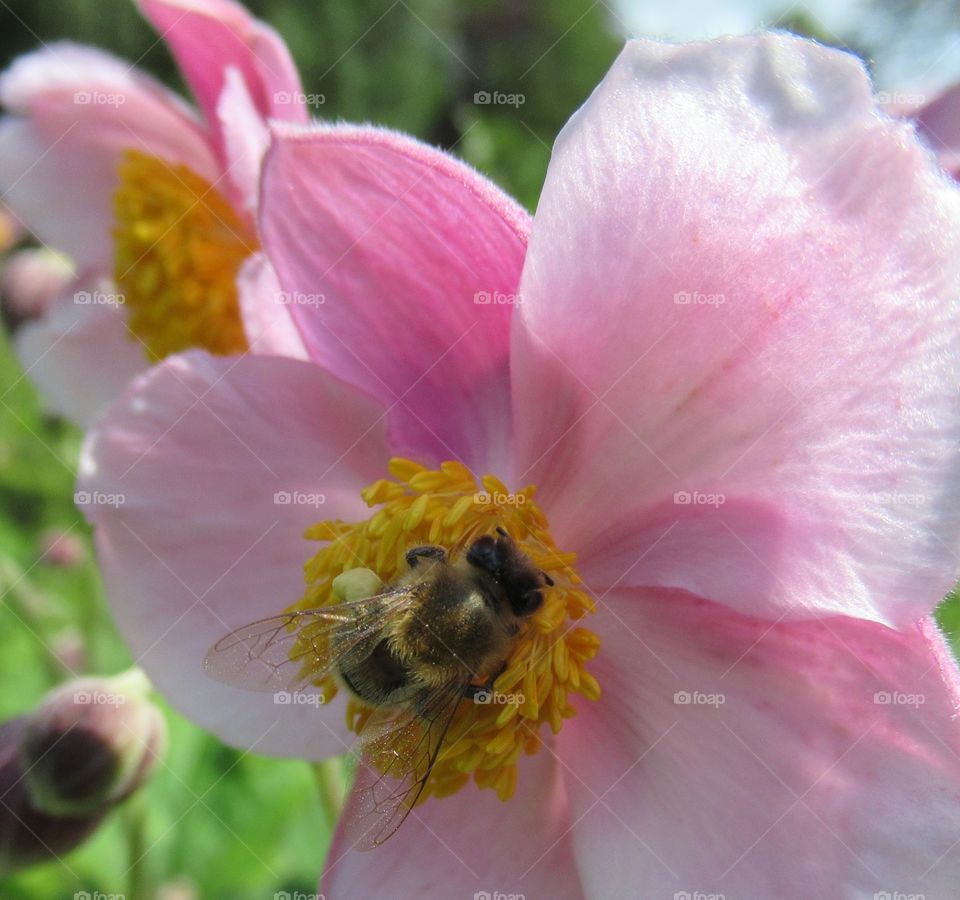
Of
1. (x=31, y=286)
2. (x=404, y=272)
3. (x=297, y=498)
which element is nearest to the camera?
(x=404, y=272)

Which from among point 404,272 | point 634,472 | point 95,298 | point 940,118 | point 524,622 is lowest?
point 95,298

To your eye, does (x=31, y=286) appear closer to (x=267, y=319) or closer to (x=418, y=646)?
(x=267, y=319)

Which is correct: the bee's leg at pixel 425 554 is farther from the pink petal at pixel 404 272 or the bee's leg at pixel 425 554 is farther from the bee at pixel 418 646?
the pink petal at pixel 404 272

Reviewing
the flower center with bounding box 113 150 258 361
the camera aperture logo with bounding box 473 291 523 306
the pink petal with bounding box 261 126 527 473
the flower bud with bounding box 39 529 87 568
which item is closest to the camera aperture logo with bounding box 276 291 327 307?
the pink petal with bounding box 261 126 527 473

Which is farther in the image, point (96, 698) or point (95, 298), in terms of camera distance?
point (95, 298)

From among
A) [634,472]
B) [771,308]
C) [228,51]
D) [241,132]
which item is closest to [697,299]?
[771,308]

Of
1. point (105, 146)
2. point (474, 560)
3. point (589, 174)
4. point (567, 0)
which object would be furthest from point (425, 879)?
point (567, 0)
